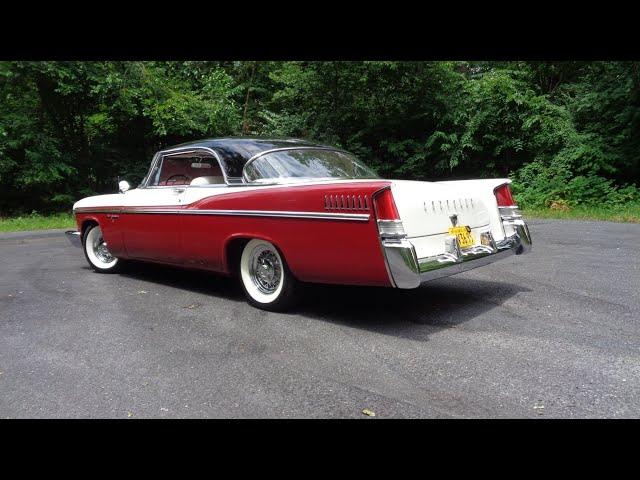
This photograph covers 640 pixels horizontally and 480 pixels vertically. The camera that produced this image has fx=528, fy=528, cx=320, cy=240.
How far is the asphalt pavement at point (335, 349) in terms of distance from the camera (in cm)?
267

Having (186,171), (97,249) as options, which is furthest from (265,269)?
(97,249)

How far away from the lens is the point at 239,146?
506 cm

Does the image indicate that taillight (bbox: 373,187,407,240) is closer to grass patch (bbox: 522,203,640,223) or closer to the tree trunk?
grass patch (bbox: 522,203,640,223)

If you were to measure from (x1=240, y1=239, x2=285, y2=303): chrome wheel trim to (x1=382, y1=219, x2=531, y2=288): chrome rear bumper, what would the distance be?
1188mm

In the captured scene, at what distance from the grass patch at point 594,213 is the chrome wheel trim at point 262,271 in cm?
848

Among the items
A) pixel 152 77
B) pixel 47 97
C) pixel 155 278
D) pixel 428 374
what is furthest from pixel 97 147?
pixel 428 374

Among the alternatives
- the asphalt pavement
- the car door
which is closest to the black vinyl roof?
the car door

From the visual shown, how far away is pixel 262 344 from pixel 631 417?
2193 mm

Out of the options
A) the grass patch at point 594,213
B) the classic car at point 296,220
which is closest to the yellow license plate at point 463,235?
the classic car at point 296,220

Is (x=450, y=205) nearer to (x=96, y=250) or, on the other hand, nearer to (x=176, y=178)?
(x=176, y=178)

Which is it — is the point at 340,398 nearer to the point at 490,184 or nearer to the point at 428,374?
the point at 428,374

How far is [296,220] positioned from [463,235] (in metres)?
1.30

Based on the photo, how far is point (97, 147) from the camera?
18.8m

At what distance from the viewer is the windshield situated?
15.6ft
